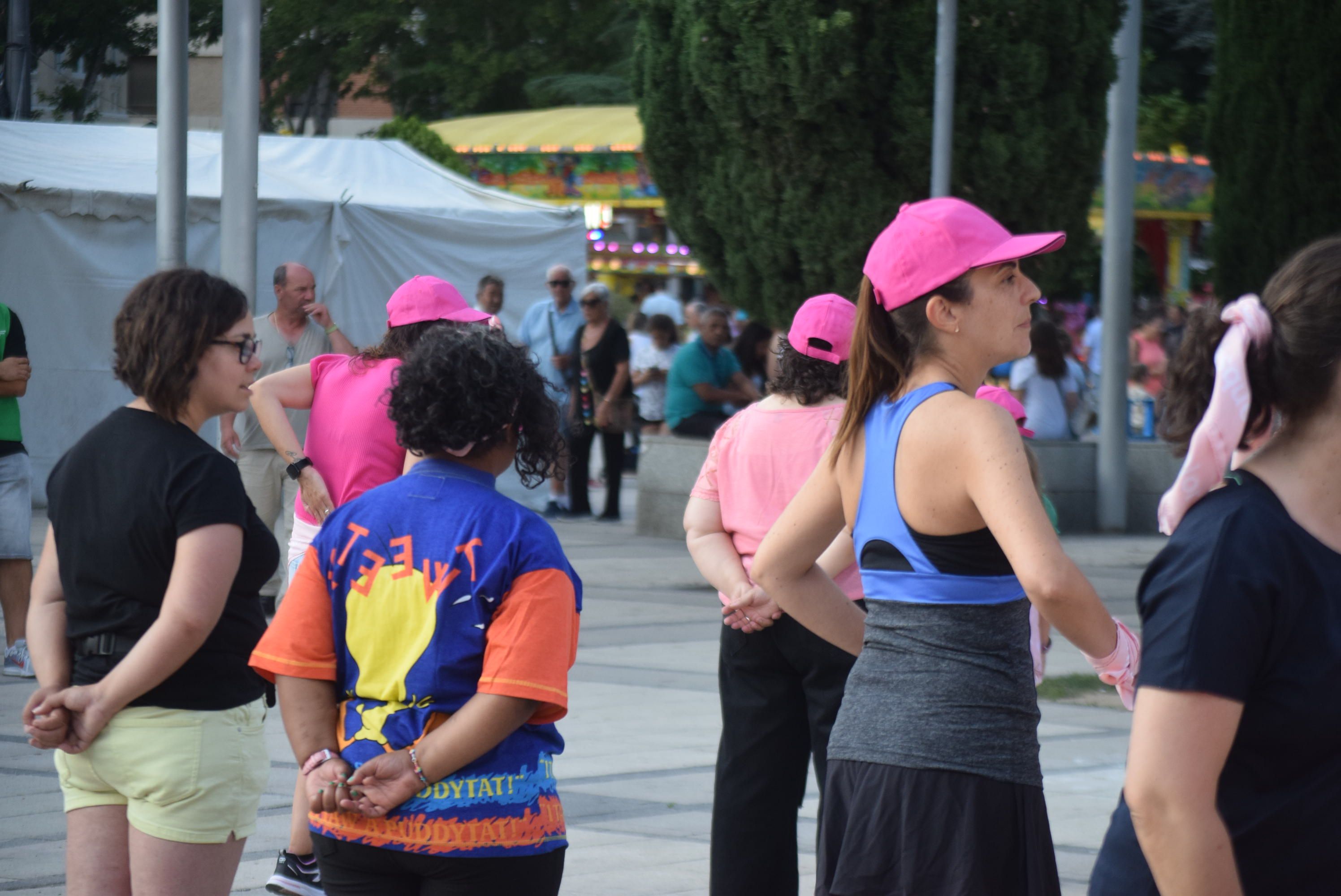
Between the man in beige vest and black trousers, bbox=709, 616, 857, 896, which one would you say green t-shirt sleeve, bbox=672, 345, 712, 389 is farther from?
black trousers, bbox=709, 616, 857, 896

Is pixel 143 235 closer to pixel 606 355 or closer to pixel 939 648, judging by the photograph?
pixel 606 355

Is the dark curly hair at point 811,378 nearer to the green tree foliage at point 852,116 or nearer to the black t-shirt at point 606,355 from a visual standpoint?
the green tree foliage at point 852,116

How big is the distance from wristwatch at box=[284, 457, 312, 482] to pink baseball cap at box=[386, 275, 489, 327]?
0.73 metres

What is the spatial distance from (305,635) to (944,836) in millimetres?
1075

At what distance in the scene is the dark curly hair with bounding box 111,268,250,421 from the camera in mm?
3234

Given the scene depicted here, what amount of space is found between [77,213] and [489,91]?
2987 cm

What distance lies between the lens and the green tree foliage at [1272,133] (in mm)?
12352

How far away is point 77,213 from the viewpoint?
43.2 ft

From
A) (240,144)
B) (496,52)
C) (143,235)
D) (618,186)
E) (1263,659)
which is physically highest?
(496,52)

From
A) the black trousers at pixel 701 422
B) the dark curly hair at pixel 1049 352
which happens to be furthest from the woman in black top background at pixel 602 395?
the dark curly hair at pixel 1049 352

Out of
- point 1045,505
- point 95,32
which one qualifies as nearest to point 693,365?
point 95,32

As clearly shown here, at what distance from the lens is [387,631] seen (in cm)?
267

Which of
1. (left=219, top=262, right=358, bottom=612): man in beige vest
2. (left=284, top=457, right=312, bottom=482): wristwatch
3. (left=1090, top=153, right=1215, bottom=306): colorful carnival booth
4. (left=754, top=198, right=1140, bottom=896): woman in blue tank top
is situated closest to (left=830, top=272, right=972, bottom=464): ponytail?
(left=754, top=198, right=1140, bottom=896): woman in blue tank top

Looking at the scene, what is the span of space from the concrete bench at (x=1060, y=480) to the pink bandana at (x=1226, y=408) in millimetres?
10608
